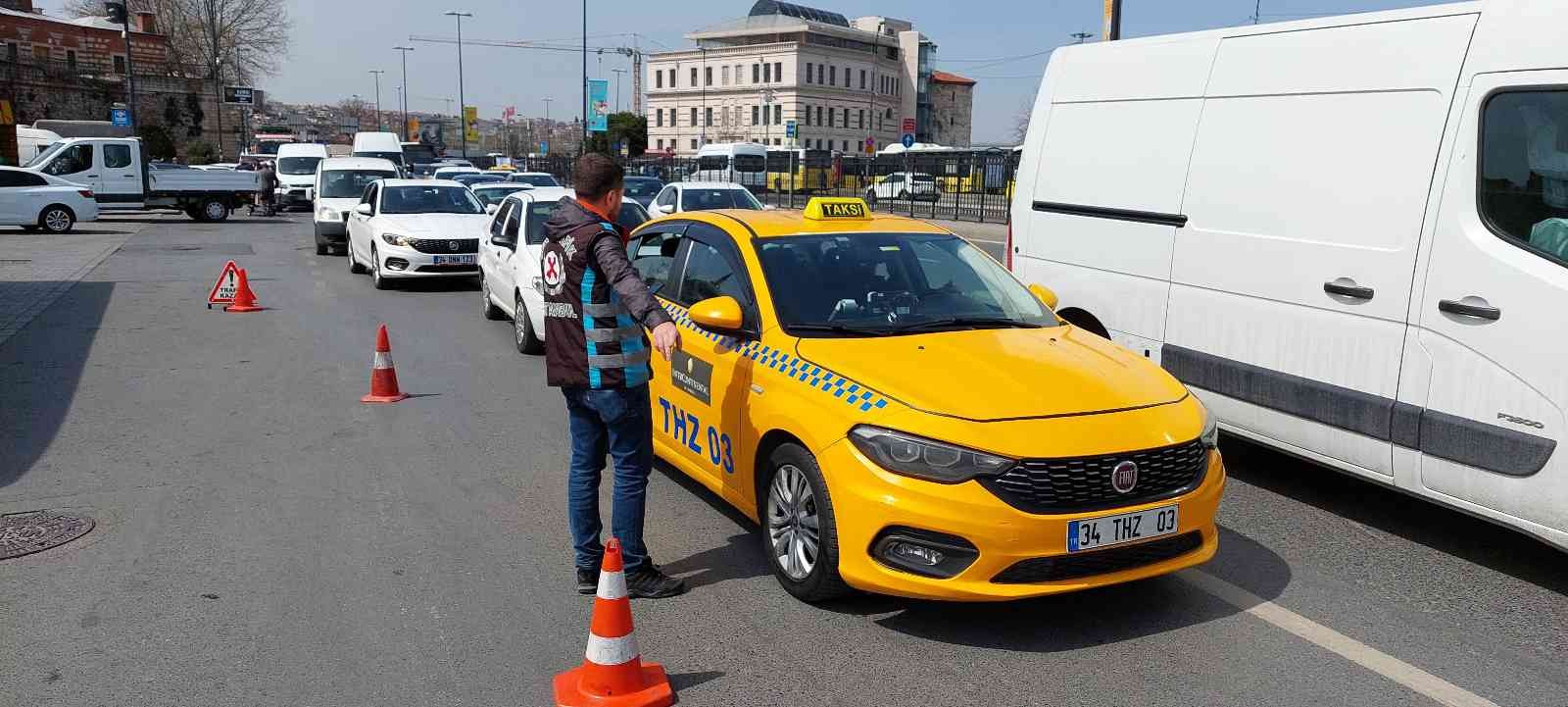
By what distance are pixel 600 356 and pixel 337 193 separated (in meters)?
20.7

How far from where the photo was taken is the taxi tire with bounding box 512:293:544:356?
10.3 m

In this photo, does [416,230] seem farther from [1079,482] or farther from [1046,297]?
[1079,482]

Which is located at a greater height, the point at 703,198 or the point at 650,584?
the point at 703,198

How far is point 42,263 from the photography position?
1883 centimetres

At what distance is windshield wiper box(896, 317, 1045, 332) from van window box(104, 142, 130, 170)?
1263 inches

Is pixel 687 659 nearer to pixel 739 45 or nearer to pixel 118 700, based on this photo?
pixel 118 700

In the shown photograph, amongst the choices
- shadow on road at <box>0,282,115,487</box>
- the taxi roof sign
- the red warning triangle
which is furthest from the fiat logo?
the red warning triangle

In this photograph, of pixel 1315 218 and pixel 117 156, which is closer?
pixel 1315 218

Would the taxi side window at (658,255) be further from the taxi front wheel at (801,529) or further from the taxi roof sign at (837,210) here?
the taxi front wheel at (801,529)

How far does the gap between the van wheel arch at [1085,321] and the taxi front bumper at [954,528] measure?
2.79m

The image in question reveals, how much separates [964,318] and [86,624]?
3.70 metres

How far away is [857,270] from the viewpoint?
5273 mm

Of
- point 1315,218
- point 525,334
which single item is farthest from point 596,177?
point 525,334

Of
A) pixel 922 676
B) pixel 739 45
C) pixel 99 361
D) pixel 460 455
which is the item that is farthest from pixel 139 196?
pixel 739 45
